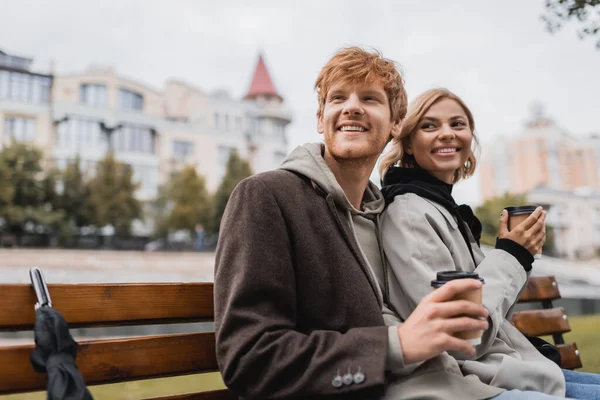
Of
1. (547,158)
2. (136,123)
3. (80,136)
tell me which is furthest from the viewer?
(547,158)

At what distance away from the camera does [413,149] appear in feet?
8.67

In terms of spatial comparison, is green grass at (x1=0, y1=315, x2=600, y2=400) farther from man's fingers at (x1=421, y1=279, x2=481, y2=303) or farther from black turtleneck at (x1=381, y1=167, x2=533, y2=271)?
man's fingers at (x1=421, y1=279, x2=481, y2=303)

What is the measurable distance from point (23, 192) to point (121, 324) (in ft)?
98.8

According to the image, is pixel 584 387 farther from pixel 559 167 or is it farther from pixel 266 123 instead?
pixel 559 167

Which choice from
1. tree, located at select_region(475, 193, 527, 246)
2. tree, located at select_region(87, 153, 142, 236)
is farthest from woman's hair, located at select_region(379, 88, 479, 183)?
tree, located at select_region(475, 193, 527, 246)

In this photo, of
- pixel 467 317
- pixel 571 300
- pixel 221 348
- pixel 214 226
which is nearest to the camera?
pixel 467 317

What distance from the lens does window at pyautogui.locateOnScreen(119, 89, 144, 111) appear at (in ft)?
127

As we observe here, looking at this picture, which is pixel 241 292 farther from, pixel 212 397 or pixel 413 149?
pixel 413 149

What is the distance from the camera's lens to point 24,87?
35.9m

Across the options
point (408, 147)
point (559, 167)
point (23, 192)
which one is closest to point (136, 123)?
point (23, 192)

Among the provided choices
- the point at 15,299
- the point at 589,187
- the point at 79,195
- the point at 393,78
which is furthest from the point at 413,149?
the point at 589,187

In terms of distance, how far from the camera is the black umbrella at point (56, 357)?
4.79 feet

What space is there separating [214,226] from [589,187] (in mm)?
49453

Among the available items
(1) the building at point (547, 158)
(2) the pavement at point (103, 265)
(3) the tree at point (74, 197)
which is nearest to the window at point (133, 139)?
(3) the tree at point (74, 197)
